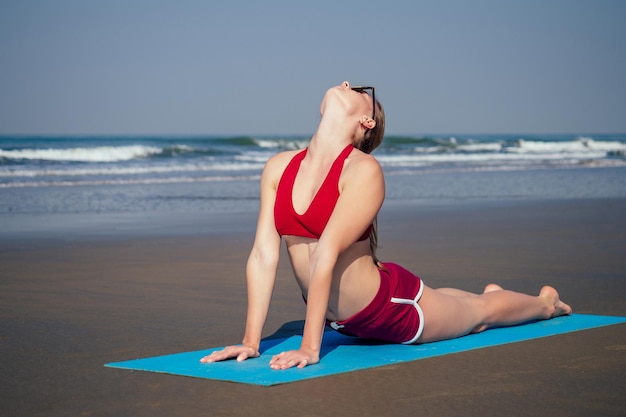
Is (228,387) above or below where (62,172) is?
above

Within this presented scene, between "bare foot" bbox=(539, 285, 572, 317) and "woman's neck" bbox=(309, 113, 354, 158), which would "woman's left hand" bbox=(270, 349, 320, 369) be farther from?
"bare foot" bbox=(539, 285, 572, 317)

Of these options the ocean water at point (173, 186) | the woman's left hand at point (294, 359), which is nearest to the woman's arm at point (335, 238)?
the woman's left hand at point (294, 359)

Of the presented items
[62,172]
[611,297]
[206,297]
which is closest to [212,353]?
[206,297]

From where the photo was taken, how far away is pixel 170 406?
3.24 meters

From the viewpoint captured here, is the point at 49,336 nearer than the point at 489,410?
No

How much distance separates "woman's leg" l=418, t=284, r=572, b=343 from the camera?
4367 mm

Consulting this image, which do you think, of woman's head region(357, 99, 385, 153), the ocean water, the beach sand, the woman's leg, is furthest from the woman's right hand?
the ocean water

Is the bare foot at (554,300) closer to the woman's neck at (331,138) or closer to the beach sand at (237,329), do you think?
the beach sand at (237,329)

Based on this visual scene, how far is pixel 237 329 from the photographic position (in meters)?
4.87

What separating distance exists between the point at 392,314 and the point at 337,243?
0.54m

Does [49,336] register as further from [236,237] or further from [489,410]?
[236,237]

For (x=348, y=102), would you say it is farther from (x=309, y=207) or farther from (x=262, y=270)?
(x=262, y=270)

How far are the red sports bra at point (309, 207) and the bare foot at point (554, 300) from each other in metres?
1.45

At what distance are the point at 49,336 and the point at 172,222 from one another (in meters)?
6.51
